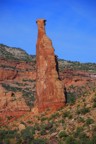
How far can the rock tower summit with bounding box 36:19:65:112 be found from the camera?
52.4 meters

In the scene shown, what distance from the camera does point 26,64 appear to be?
163 metres

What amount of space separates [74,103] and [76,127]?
28.8 feet

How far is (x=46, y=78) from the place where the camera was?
5334cm

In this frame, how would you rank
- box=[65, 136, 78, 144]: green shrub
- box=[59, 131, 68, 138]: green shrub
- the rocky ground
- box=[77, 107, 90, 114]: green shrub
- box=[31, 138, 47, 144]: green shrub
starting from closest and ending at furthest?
box=[65, 136, 78, 144]: green shrub < the rocky ground < box=[59, 131, 68, 138]: green shrub < box=[31, 138, 47, 144]: green shrub < box=[77, 107, 90, 114]: green shrub

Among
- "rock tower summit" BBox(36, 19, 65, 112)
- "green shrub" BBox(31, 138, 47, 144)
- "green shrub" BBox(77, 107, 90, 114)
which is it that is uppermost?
"rock tower summit" BBox(36, 19, 65, 112)

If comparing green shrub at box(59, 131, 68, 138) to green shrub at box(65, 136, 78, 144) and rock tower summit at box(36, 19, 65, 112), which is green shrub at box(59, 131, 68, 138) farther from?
rock tower summit at box(36, 19, 65, 112)

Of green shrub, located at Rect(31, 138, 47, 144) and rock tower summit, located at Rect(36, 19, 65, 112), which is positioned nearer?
green shrub, located at Rect(31, 138, 47, 144)

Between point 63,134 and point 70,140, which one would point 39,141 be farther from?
point 70,140

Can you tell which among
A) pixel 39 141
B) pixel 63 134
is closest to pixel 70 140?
pixel 63 134

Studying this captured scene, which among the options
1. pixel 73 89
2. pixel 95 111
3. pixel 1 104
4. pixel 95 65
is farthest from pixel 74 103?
pixel 95 65

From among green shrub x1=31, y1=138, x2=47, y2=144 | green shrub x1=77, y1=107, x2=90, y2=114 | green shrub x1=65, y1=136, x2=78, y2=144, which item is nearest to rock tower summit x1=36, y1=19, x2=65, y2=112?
green shrub x1=77, y1=107, x2=90, y2=114

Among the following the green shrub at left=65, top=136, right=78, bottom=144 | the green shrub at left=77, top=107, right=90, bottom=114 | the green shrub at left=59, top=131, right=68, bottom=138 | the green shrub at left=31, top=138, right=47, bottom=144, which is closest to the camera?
the green shrub at left=65, top=136, right=78, bottom=144

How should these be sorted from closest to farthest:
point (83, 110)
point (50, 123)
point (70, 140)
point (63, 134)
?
point (70, 140), point (63, 134), point (83, 110), point (50, 123)

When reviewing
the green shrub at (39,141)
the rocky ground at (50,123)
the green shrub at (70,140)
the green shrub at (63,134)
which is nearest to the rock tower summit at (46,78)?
the rocky ground at (50,123)
